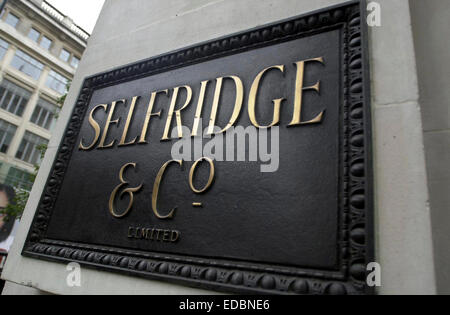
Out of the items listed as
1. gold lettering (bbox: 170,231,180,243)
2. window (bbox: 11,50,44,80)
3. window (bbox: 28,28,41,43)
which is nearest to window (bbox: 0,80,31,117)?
window (bbox: 11,50,44,80)

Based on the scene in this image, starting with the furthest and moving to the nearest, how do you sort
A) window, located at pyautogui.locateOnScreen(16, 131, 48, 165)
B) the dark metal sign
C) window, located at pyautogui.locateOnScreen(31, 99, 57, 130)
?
window, located at pyautogui.locateOnScreen(31, 99, 57, 130), window, located at pyautogui.locateOnScreen(16, 131, 48, 165), the dark metal sign

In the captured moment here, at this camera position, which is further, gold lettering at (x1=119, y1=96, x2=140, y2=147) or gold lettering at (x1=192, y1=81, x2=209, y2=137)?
gold lettering at (x1=119, y1=96, x2=140, y2=147)

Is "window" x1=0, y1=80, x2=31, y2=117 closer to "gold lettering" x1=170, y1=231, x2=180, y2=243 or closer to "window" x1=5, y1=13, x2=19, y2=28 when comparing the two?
"window" x1=5, y1=13, x2=19, y2=28

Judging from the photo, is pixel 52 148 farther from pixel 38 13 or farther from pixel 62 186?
pixel 38 13

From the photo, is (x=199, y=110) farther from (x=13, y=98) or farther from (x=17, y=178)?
(x=13, y=98)

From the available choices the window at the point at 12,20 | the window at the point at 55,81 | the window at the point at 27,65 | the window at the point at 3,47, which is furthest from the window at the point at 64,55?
the window at the point at 3,47

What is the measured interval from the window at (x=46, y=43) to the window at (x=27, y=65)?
1.33 m

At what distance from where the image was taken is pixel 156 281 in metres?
1.51

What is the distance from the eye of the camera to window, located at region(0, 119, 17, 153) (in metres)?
20.9

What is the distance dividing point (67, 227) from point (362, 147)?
6.43ft

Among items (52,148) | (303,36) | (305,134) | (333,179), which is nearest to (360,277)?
(333,179)

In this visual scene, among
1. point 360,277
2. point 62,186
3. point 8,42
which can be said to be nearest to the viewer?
point 360,277

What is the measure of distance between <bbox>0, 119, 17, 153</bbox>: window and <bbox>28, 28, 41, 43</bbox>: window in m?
6.56

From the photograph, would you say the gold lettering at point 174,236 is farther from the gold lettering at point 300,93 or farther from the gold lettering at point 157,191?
the gold lettering at point 300,93
